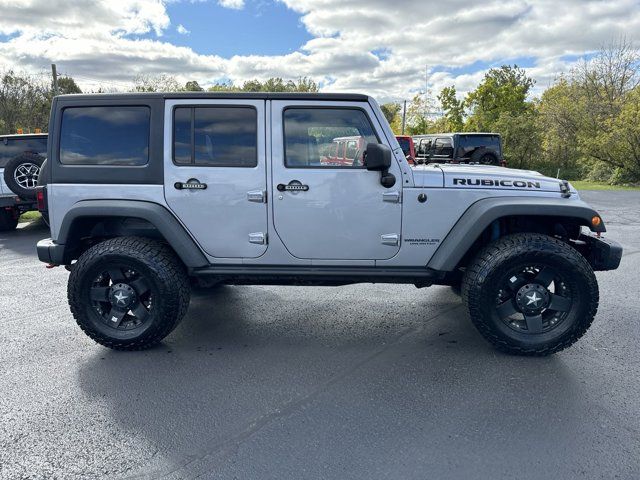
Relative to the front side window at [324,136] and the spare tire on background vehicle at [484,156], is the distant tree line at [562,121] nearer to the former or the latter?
the spare tire on background vehicle at [484,156]

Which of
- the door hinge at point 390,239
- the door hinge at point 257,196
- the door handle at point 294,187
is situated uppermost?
the door handle at point 294,187

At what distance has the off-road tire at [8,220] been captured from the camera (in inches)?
348

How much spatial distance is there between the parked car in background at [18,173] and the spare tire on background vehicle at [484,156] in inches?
530

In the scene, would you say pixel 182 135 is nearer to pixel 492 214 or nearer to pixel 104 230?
pixel 104 230

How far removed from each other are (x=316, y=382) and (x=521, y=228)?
213cm

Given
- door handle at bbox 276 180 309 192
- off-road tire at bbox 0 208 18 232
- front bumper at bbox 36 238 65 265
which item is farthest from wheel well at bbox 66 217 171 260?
off-road tire at bbox 0 208 18 232

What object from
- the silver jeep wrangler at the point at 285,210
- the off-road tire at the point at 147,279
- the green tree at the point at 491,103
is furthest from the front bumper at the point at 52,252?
the green tree at the point at 491,103

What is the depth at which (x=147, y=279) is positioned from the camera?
Result: 3.62m

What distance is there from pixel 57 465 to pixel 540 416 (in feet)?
9.00

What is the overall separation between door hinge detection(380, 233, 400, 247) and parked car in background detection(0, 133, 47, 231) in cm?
690

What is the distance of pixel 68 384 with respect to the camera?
10.6 ft

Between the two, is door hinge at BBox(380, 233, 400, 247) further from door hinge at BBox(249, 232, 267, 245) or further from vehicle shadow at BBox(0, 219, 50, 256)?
vehicle shadow at BBox(0, 219, 50, 256)

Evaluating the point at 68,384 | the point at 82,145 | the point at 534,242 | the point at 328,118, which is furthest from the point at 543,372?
the point at 82,145

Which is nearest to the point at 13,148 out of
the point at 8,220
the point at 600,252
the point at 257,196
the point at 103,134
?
the point at 8,220
